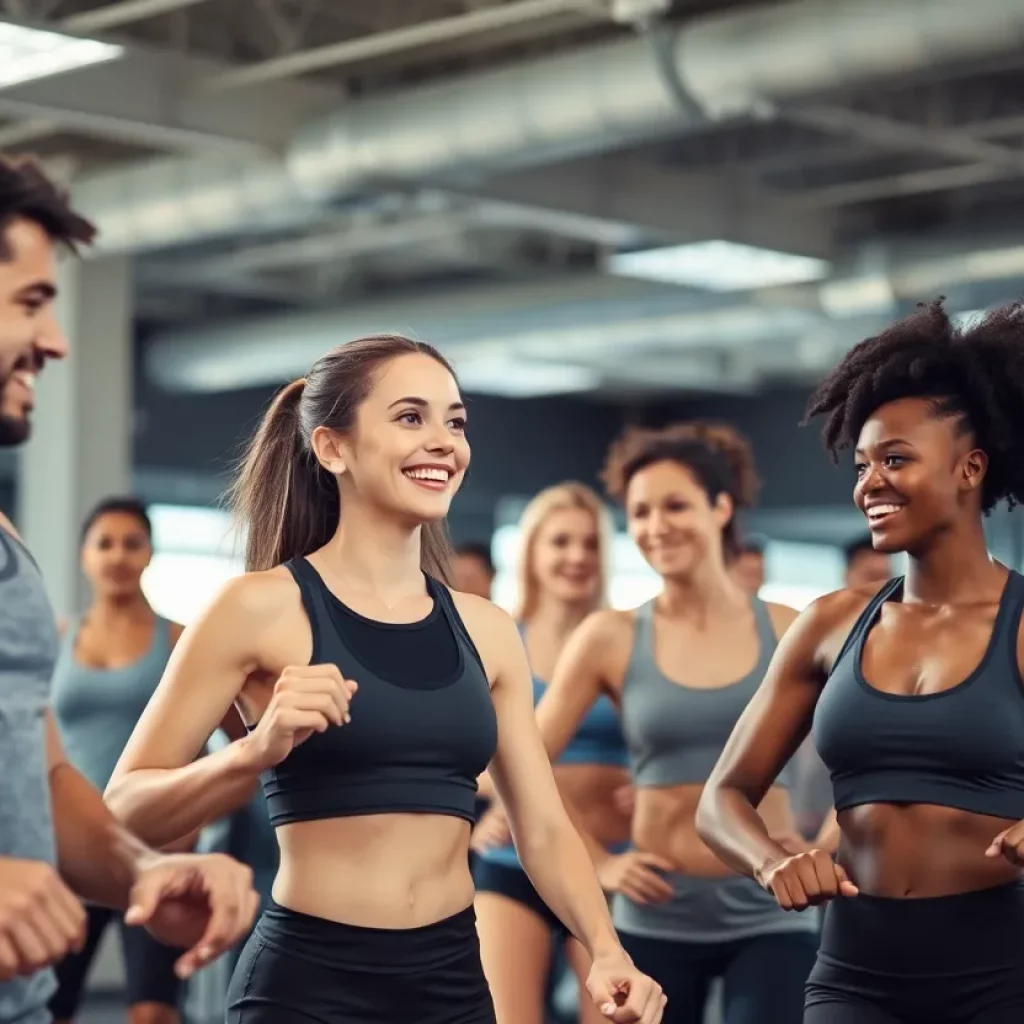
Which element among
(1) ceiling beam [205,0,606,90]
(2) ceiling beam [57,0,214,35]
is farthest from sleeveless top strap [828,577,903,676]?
(2) ceiling beam [57,0,214,35]

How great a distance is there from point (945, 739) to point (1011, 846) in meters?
0.23

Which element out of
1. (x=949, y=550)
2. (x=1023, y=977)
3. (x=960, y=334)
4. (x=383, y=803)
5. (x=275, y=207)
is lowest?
(x=1023, y=977)

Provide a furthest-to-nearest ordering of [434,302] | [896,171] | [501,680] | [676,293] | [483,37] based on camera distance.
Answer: [434,302] → [676,293] → [896,171] → [483,37] → [501,680]

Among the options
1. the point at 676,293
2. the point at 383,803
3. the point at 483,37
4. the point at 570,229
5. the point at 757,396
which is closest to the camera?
the point at 383,803

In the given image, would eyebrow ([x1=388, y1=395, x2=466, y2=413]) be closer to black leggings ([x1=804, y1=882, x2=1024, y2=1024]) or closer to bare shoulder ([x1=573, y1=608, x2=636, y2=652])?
black leggings ([x1=804, y1=882, x2=1024, y2=1024])

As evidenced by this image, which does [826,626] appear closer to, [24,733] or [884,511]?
[884,511]

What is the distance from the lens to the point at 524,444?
14.9 m

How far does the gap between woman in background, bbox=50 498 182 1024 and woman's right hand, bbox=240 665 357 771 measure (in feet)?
8.82

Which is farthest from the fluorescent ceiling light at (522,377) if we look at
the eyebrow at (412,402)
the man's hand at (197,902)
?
the man's hand at (197,902)

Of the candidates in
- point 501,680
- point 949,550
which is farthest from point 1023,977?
point 501,680

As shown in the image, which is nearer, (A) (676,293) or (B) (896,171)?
(B) (896,171)

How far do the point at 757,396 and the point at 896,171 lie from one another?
513cm

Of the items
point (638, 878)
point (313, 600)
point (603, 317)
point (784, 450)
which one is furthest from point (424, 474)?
point (784, 450)

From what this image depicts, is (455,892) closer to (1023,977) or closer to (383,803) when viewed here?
(383,803)
